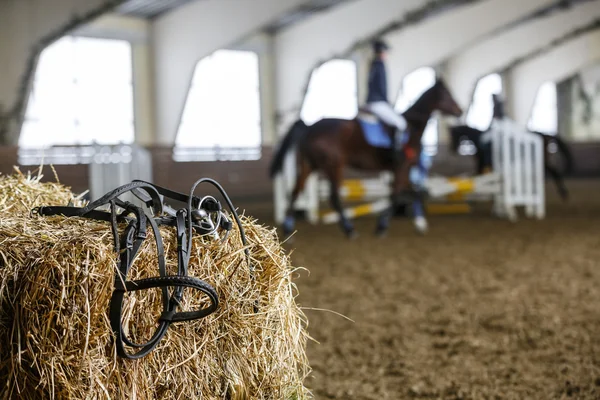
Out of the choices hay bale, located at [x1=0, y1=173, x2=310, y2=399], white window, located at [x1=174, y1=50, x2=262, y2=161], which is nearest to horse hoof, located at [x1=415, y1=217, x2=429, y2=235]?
hay bale, located at [x1=0, y1=173, x2=310, y2=399]

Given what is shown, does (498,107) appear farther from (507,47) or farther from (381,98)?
(507,47)

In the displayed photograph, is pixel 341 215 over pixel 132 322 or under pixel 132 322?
under

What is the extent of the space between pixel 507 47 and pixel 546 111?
4.16 m

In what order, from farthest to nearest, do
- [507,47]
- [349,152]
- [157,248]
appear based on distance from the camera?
[507,47] → [349,152] → [157,248]

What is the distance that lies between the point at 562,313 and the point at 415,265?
70.4 inches

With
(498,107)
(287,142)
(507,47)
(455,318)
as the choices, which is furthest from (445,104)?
(507,47)

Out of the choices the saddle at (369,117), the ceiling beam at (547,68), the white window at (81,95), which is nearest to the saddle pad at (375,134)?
the saddle at (369,117)

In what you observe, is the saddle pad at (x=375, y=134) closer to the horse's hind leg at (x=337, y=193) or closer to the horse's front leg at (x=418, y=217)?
the horse's hind leg at (x=337, y=193)

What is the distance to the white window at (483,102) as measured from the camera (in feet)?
67.4

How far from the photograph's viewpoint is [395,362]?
251 centimetres

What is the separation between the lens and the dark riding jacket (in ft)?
23.9

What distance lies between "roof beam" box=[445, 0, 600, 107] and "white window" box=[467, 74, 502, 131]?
101cm

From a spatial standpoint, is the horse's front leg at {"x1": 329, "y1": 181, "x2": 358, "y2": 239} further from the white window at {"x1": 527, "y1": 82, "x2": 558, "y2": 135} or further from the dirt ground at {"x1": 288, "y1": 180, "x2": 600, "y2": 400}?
the white window at {"x1": 527, "y1": 82, "x2": 558, "y2": 135}

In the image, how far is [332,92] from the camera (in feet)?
58.1
